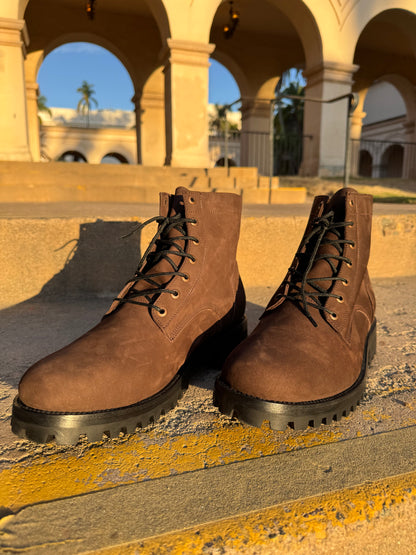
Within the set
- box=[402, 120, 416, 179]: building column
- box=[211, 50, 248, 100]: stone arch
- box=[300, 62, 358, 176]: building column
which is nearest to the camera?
box=[300, 62, 358, 176]: building column

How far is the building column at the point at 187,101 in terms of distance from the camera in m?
7.52

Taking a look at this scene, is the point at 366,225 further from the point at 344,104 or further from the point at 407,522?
the point at 344,104

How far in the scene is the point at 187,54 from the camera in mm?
7523

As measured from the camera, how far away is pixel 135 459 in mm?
794

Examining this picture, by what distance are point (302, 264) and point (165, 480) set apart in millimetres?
791

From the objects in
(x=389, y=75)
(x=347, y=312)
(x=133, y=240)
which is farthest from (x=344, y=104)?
(x=347, y=312)

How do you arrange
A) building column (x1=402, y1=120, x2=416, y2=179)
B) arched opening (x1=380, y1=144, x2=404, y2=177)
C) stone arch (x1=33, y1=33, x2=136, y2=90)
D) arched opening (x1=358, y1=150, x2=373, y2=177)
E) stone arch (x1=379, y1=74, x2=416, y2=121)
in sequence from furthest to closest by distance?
1. arched opening (x1=358, y1=150, x2=373, y2=177)
2. arched opening (x1=380, y1=144, x2=404, y2=177)
3. stone arch (x1=379, y1=74, x2=416, y2=121)
4. building column (x1=402, y1=120, x2=416, y2=179)
5. stone arch (x1=33, y1=33, x2=136, y2=90)

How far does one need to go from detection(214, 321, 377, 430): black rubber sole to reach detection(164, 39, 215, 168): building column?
24.8ft

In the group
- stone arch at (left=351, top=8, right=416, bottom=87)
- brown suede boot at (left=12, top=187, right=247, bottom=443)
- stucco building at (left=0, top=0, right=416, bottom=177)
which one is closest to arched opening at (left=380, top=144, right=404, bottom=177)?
stucco building at (left=0, top=0, right=416, bottom=177)

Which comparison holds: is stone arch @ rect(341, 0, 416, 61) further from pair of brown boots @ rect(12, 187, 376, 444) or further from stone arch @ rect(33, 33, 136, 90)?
pair of brown boots @ rect(12, 187, 376, 444)

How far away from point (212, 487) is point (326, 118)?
10460mm

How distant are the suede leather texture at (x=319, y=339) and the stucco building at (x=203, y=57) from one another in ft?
20.1

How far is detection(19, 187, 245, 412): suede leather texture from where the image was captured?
0.83 meters

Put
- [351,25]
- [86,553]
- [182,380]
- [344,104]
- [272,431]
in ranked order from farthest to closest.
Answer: [344,104] < [351,25] < [182,380] < [272,431] < [86,553]
